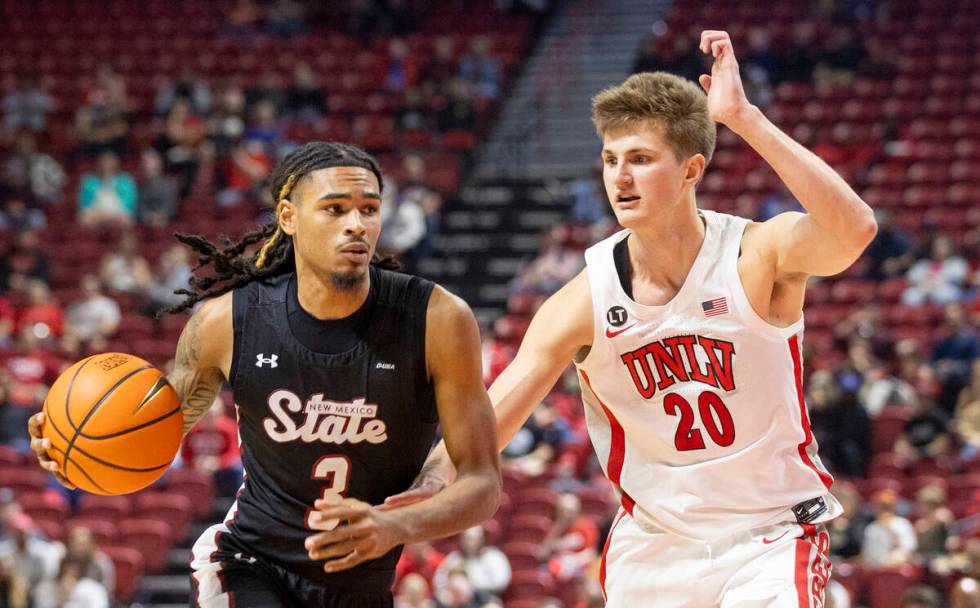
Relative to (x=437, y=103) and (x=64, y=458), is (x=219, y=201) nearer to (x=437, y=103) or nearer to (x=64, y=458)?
(x=437, y=103)

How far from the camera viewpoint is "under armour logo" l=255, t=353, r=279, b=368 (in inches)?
154

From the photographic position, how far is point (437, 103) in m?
16.9

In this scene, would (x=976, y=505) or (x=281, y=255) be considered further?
(x=976, y=505)

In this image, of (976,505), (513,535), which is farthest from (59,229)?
(976,505)

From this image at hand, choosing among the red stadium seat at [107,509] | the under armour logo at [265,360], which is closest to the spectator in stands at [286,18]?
the red stadium seat at [107,509]

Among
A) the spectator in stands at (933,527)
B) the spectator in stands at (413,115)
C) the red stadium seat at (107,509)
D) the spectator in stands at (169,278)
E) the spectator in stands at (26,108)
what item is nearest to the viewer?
the spectator in stands at (933,527)

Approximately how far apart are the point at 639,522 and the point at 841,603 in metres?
4.58

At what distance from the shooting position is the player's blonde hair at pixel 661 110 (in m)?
4.03

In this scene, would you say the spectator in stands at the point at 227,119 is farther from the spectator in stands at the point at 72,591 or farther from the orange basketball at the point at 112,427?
the orange basketball at the point at 112,427

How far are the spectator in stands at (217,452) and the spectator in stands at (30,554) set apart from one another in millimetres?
1565

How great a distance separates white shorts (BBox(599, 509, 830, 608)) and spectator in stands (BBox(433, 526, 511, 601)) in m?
5.60

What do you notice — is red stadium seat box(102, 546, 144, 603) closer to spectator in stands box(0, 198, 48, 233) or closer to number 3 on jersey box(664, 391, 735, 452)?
spectator in stands box(0, 198, 48, 233)

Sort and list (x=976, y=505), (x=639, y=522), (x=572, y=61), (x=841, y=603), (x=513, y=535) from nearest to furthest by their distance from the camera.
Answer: (x=639, y=522) → (x=841, y=603) → (x=976, y=505) → (x=513, y=535) → (x=572, y=61)

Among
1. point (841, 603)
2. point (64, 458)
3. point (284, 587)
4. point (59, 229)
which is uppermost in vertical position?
point (59, 229)
